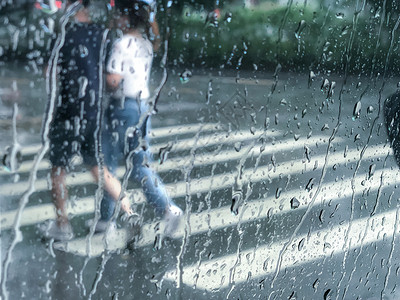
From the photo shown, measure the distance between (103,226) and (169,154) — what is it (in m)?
0.21

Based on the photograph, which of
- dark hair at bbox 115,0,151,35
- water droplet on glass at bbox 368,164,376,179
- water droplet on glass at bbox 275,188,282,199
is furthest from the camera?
water droplet on glass at bbox 368,164,376,179

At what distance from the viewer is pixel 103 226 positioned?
108 cm

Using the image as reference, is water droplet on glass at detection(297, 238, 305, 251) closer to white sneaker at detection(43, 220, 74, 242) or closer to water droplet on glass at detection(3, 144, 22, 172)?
white sneaker at detection(43, 220, 74, 242)

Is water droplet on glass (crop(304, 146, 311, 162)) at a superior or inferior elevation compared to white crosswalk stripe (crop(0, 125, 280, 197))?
inferior

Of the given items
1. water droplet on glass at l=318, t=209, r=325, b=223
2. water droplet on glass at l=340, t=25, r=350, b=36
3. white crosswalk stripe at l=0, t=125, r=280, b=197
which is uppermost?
water droplet on glass at l=340, t=25, r=350, b=36

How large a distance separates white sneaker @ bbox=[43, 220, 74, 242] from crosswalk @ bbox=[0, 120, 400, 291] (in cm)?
2

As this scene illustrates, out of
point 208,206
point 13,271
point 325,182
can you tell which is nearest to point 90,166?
point 13,271

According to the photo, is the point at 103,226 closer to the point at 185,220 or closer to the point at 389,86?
the point at 185,220

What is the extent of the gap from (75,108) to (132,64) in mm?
149

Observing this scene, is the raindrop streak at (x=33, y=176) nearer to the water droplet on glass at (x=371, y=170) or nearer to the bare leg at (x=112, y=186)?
the bare leg at (x=112, y=186)

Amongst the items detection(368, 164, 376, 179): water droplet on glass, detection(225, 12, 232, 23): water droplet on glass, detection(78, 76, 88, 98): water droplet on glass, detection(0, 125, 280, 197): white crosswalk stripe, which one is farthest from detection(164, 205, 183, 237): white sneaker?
detection(368, 164, 376, 179): water droplet on glass

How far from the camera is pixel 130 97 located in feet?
3.46

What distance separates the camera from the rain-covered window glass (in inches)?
37.0

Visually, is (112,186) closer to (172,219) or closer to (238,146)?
(172,219)
